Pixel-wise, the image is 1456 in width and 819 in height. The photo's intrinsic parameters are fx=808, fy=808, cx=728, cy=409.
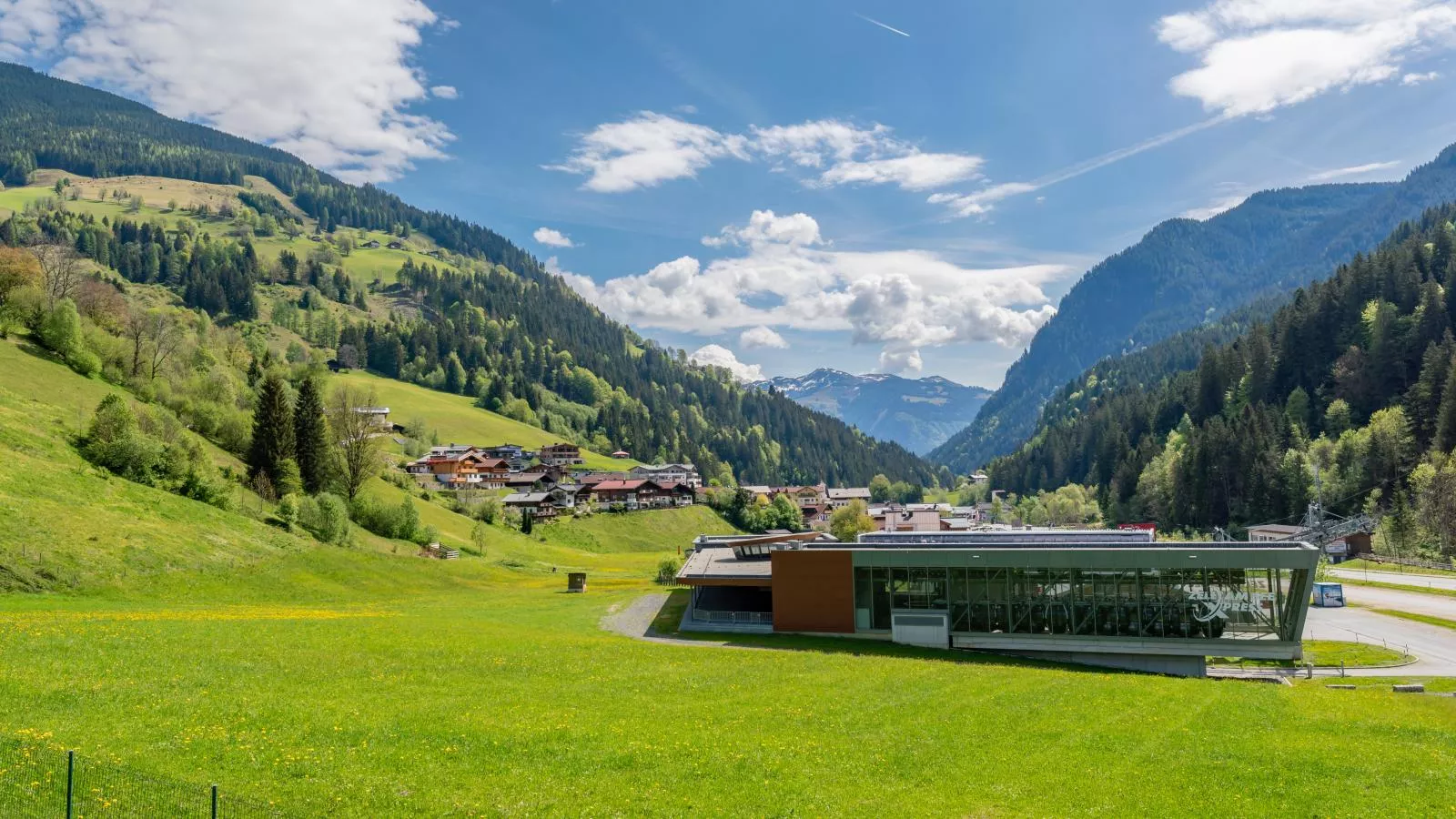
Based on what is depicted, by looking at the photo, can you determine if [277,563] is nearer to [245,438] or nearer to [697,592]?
[697,592]

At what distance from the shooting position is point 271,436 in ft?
261

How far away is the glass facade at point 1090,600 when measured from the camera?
152ft

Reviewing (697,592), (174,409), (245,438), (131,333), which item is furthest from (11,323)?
(697,592)

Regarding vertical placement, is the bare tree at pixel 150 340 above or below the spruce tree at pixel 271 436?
above

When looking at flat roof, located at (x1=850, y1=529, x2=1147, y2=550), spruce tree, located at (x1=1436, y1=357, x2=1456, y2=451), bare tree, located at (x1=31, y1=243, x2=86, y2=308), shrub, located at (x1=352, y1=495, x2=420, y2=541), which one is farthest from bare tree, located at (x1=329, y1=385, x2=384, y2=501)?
spruce tree, located at (x1=1436, y1=357, x2=1456, y2=451)

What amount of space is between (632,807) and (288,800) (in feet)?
23.2

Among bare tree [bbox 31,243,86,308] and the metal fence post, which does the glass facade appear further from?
bare tree [bbox 31,243,86,308]

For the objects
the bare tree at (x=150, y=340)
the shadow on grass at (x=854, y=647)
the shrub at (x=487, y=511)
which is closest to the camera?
the shadow on grass at (x=854, y=647)

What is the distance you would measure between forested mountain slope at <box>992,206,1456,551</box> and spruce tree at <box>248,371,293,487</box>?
125 metres

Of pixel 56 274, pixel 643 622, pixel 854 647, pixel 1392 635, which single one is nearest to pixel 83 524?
pixel 643 622

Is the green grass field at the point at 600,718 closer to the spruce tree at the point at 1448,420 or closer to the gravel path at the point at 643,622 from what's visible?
the gravel path at the point at 643,622

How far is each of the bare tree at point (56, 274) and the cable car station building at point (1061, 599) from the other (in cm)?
9039

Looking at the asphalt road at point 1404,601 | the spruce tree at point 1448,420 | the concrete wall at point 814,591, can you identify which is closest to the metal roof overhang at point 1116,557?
the concrete wall at point 814,591

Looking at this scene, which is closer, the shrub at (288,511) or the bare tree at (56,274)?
the shrub at (288,511)
